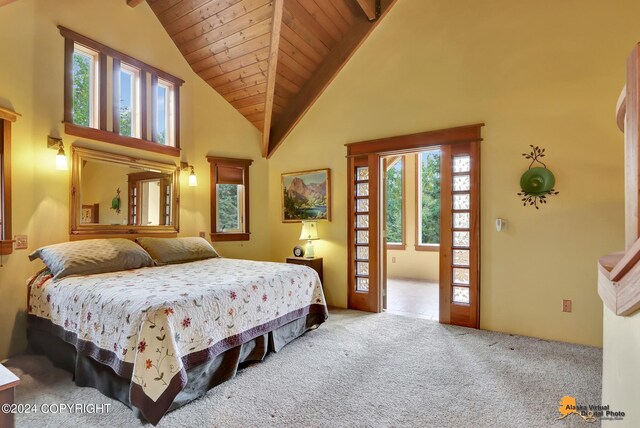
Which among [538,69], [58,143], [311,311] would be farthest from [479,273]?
[58,143]

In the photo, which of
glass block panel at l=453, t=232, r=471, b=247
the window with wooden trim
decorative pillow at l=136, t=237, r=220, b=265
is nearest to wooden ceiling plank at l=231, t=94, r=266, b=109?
the window with wooden trim

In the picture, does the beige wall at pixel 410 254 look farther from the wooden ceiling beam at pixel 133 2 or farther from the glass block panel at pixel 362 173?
the wooden ceiling beam at pixel 133 2

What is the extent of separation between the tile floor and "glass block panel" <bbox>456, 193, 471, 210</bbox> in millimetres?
1375

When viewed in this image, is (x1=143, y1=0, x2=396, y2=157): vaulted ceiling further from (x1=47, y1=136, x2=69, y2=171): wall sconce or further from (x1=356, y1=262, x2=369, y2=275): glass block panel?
(x1=356, y1=262, x2=369, y2=275): glass block panel

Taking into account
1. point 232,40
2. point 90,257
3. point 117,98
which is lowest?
point 90,257

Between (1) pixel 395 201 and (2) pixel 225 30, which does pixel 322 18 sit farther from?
(1) pixel 395 201

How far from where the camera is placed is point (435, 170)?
6531 millimetres

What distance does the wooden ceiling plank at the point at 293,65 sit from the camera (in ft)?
13.3

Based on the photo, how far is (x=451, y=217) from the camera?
11.9 feet

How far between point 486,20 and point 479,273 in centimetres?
275

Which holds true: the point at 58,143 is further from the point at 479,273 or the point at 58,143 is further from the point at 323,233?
the point at 479,273

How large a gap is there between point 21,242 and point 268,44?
3200 mm

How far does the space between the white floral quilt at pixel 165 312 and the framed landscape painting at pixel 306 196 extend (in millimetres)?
1552

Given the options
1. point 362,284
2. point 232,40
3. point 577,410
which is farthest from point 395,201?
point 577,410
